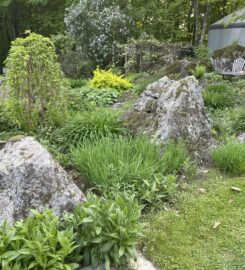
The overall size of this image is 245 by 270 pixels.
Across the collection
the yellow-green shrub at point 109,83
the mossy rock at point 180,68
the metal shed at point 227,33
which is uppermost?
the metal shed at point 227,33

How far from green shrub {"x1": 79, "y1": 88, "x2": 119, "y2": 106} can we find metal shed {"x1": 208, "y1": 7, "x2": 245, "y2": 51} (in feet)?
A: 18.9

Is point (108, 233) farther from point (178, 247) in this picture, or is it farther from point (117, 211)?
point (178, 247)

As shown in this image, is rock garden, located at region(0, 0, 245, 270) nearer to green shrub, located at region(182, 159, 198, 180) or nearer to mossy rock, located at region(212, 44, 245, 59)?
green shrub, located at region(182, 159, 198, 180)

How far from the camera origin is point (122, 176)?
3.37 meters

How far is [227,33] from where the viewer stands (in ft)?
44.8

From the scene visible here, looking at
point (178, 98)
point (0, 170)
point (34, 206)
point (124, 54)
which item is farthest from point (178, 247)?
point (124, 54)

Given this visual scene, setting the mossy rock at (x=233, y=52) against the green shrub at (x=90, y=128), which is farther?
the mossy rock at (x=233, y=52)

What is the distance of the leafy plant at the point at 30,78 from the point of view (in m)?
4.80

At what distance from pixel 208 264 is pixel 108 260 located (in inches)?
34.3

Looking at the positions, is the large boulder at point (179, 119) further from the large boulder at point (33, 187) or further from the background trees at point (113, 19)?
the background trees at point (113, 19)

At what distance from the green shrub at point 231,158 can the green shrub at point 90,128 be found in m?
1.35

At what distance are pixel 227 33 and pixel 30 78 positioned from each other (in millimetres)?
10738

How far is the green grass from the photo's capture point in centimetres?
273

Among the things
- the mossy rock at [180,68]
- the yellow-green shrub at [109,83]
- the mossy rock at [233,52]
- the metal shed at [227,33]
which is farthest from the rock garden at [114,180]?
the metal shed at [227,33]
